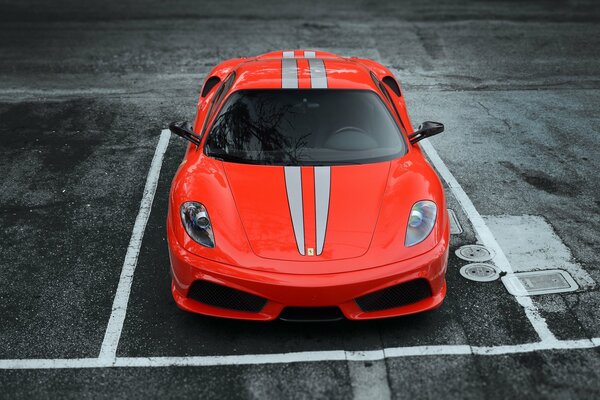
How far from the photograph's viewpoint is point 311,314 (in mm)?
3902

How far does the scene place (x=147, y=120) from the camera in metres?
8.31

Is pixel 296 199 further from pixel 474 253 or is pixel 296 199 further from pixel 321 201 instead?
pixel 474 253

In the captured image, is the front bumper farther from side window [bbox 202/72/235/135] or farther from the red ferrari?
side window [bbox 202/72/235/135]

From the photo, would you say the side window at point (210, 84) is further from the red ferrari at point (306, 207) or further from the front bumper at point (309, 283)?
the front bumper at point (309, 283)

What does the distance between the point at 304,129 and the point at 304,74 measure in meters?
0.58

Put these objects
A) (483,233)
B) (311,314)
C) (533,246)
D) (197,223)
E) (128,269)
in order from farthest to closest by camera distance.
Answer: (483,233), (533,246), (128,269), (197,223), (311,314)

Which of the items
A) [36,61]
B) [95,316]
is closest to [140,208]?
[95,316]

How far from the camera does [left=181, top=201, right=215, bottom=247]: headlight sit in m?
4.12

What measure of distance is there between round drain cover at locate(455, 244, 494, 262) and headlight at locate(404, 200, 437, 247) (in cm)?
88

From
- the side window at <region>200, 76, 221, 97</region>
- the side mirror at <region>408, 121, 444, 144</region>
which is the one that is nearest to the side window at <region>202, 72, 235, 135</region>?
the side window at <region>200, 76, 221, 97</region>

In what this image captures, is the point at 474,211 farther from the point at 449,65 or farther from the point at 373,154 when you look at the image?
the point at 449,65

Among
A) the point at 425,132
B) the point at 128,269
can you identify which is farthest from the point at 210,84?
the point at 425,132

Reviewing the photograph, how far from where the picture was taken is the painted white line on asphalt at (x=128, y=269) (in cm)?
412

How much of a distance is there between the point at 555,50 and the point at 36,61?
888 cm
